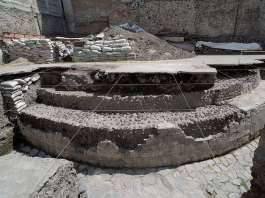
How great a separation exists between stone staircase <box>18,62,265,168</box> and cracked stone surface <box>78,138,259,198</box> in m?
0.21

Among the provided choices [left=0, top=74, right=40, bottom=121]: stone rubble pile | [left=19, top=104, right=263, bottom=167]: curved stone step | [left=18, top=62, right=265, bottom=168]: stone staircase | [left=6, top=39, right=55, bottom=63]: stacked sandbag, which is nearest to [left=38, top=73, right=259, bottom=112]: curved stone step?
[left=18, top=62, right=265, bottom=168]: stone staircase

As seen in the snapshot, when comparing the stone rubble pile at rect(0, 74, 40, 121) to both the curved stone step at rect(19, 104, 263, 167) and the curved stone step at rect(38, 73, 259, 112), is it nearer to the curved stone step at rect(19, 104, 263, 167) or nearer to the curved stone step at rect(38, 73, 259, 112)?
the curved stone step at rect(19, 104, 263, 167)

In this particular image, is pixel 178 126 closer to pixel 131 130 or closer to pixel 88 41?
pixel 131 130

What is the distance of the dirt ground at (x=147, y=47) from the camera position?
8.80 metres

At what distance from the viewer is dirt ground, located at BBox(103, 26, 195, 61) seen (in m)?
8.80

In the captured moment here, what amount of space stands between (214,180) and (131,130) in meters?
1.95

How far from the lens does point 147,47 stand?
9.21 meters

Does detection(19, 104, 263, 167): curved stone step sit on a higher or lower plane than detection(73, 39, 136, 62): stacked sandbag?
lower

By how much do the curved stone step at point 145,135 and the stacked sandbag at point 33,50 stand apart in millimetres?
3963

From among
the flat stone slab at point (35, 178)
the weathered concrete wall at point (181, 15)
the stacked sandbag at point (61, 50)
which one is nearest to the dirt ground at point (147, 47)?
the stacked sandbag at point (61, 50)

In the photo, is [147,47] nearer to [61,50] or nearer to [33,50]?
[61,50]

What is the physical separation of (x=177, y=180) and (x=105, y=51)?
5.53m

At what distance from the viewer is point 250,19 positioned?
41.2ft

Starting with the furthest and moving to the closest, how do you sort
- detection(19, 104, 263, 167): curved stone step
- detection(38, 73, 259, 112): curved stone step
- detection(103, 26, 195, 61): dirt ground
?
detection(103, 26, 195, 61): dirt ground → detection(38, 73, 259, 112): curved stone step → detection(19, 104, 263, 167): curved stone step
